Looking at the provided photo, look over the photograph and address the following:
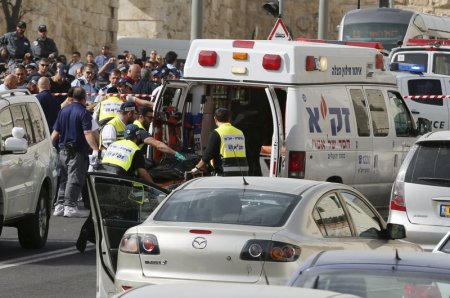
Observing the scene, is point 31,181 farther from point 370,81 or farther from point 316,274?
point 316,274

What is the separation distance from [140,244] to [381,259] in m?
3.78

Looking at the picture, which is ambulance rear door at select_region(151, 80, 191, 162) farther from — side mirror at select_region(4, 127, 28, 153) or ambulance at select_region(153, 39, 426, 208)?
side mirror at select_region(4, 127, 28, 153)

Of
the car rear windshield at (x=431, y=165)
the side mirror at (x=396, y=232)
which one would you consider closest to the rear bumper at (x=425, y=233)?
the car rear windshield at (x=431, y=165)

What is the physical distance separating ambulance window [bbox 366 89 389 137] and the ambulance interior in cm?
130

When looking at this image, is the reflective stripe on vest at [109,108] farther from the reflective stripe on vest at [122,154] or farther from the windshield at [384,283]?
the windshield at [384,283]

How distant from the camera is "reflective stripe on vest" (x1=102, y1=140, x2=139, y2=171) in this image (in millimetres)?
15180

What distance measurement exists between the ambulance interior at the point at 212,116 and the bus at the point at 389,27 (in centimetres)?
2125

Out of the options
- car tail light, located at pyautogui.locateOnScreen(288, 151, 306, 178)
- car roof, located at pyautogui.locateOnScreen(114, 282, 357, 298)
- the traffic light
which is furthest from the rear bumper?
the traffic light

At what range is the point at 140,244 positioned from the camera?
33.9ft

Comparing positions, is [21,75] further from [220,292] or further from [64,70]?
[220,292]

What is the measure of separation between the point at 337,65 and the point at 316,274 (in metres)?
11.0

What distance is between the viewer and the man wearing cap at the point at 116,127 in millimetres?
18422

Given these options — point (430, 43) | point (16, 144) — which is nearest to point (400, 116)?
point (16, 144)

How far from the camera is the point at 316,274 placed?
22.2 ft
